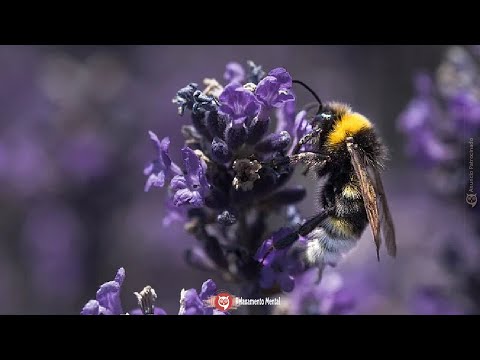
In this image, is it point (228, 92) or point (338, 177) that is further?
point (338, 177)

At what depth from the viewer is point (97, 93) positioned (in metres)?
6.48

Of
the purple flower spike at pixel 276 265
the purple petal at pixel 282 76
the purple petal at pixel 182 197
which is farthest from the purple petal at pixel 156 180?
the purple petal at pixel 282 76

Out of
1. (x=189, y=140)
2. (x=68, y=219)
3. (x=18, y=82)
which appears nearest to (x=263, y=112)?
(x=189, y=140)

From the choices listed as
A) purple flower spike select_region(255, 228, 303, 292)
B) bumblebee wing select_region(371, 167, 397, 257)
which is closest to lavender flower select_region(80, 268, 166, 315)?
purple flower spike select_region(255, 228, 303, 292)

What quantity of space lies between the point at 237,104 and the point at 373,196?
753 millimetres

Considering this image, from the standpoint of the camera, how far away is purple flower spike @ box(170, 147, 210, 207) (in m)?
3.21

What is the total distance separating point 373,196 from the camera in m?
3.28

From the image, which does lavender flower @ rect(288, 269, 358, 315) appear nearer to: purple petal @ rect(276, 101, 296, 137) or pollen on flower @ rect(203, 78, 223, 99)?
purple petal @ rect(276, 101, 296, 137)

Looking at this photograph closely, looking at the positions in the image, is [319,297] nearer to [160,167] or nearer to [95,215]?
[160,167]

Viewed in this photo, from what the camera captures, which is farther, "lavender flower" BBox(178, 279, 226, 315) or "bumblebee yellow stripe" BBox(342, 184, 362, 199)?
"bumblebee yellow stripe" BBox(342, 184, 362, 199)

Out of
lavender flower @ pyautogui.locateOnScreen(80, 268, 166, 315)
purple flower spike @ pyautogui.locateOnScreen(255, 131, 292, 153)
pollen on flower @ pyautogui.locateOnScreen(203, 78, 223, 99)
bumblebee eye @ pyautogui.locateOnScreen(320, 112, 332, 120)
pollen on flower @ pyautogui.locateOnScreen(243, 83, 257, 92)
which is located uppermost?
pollen on flower @ pyautogui.locateOnScreen(203, 78, 223, 99)

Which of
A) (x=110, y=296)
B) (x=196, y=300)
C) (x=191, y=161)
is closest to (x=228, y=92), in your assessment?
(x=191, y=161)

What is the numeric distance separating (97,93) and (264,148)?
3.47 metres

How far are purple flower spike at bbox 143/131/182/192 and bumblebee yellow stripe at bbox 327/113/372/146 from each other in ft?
2.49
